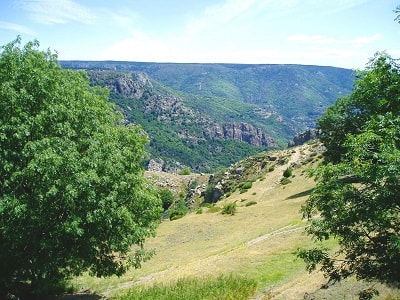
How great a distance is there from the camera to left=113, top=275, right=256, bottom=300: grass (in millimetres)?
21141

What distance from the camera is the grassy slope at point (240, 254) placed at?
21172 mm

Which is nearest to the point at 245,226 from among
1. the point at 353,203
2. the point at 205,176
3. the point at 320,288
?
the point at 320,288

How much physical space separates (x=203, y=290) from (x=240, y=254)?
9.05 metres

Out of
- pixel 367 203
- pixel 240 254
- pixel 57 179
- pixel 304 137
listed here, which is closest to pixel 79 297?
pixel 57 179

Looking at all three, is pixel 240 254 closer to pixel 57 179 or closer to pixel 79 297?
pixel 79 297

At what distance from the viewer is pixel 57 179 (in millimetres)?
17109

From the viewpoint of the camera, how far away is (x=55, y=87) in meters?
20.2

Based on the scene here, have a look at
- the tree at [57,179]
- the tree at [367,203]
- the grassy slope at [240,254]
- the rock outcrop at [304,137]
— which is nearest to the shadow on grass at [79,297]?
the grassy slope at [240,254]

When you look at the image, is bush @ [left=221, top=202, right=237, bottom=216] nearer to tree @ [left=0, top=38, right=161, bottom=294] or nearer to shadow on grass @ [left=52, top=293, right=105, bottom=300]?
shadow on grass @ [left=52, top=293, right=105, bottom=300]

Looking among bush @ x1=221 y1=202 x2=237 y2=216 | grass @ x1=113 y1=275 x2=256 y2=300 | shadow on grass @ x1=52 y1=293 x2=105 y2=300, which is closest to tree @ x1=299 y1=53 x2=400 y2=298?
grass @ x1=113 y1=275 x2=256 y2=300

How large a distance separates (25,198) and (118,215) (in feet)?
14.2

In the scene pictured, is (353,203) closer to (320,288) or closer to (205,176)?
(320,288)

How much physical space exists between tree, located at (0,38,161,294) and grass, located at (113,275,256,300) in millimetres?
2406

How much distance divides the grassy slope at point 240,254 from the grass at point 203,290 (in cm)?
88
